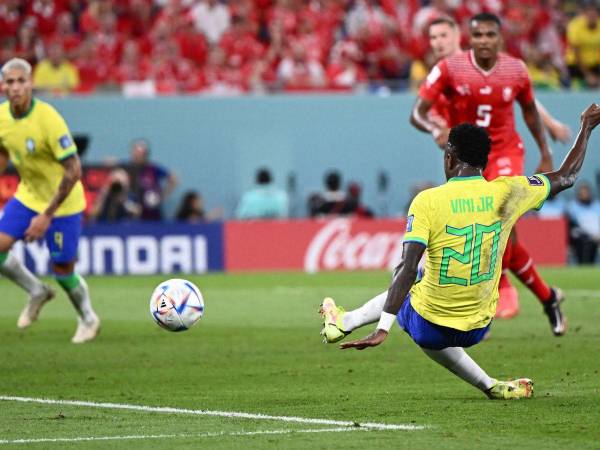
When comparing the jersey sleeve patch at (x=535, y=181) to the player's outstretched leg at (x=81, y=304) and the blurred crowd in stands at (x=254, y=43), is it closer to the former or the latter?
the player's outstretched leg at (x=81, y=304)

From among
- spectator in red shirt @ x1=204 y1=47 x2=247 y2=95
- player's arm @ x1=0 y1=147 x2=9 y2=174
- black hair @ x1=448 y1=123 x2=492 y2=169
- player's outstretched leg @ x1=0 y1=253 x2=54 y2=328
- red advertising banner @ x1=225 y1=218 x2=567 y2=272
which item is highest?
black hair @ x1=448 y1=123 x2=492 y2=169

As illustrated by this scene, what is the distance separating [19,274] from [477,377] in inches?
250

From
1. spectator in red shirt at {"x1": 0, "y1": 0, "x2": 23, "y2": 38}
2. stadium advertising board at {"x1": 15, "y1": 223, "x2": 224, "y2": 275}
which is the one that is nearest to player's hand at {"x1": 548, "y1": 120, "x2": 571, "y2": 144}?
stadium advertising board at {"x1": 15, "y1": 223, "x2": 224, "y2": 275}

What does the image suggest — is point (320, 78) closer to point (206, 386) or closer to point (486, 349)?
point (486, 349)

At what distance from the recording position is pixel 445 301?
8273 millimetres

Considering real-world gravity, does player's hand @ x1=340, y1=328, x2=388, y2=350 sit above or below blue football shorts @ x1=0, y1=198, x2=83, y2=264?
above

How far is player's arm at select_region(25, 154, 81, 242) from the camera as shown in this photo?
482 inches

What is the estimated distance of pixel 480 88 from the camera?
1234 centimetres

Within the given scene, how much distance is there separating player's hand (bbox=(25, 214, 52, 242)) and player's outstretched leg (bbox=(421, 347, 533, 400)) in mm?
4912

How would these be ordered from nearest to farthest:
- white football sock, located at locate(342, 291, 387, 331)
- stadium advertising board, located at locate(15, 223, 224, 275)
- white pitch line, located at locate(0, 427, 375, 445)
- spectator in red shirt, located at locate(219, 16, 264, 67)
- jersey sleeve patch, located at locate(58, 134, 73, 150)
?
white pitch line, located at locate(0, 427, 375, 445) → white football sock, located at locate(342, 291, 387, 331) → jersey sleeve patch, located at locate(58, 134, 73, 150) → stadium advertising board, located at locate(15, 223, 224, 275) → spectator in red shirt, located at locate(219, 16, 264, 67)

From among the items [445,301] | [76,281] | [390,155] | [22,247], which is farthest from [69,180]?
[390,155]

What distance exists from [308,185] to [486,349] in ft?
49.2

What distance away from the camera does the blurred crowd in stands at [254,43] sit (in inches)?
968

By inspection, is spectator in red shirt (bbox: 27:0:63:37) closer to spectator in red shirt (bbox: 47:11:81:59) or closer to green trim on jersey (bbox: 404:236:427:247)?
spectator in red shirt (bbox: 47:11:81:59)
